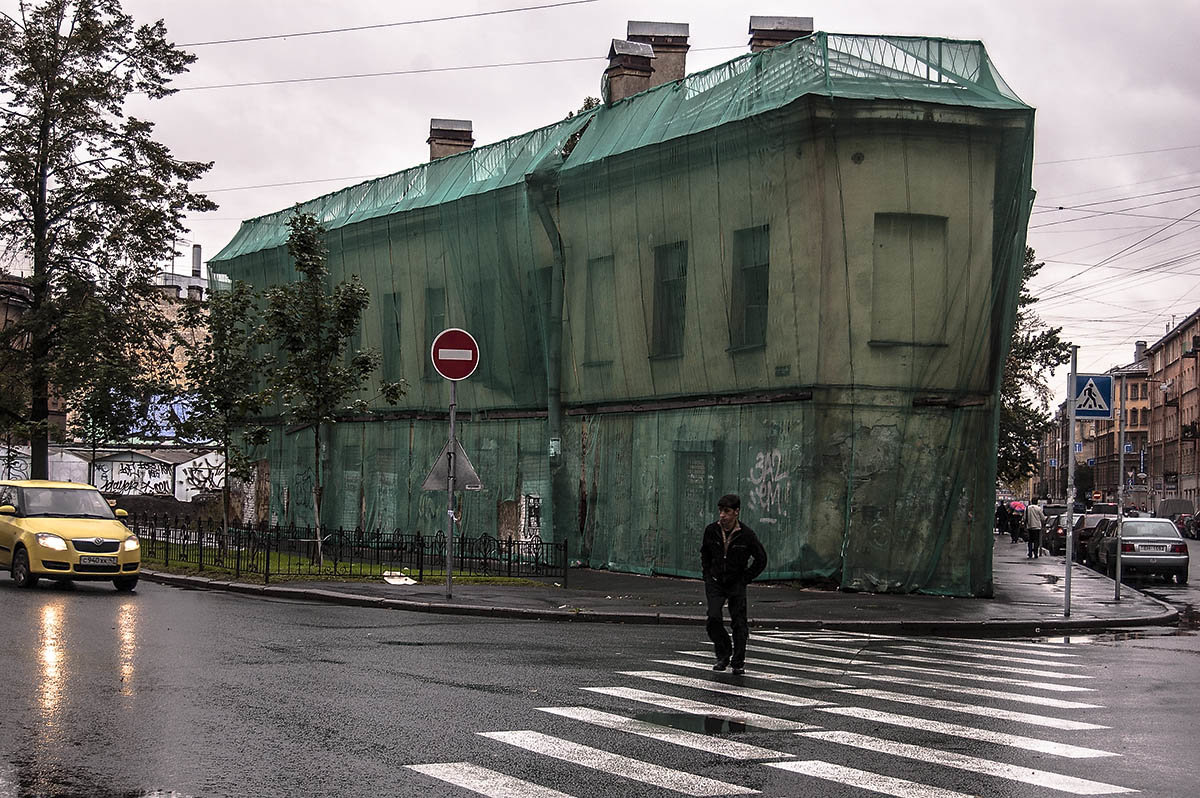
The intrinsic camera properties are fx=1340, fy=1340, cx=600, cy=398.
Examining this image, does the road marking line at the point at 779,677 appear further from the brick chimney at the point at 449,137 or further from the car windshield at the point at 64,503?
the brick chimney at the point at 449,137

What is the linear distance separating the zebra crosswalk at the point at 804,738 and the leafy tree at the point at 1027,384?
38.9 meters

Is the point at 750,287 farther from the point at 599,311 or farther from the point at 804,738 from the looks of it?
the point at 804,738

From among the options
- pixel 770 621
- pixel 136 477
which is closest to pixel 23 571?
pixel 770 621

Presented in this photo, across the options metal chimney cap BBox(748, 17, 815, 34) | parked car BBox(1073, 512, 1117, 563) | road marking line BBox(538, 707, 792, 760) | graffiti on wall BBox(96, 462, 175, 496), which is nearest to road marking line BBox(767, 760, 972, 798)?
road marking line BBox(538, 707, 792, 760)

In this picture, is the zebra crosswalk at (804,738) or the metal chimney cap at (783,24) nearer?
the zebra crosswalk at (804,738)

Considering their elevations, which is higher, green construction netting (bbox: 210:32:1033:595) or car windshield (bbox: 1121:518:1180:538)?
green construction netting (bbox: 210:32:1033:595)

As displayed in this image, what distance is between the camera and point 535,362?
1163 inches

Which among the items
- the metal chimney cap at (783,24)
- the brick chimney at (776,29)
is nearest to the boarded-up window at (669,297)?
the brick chimney at (776,29)

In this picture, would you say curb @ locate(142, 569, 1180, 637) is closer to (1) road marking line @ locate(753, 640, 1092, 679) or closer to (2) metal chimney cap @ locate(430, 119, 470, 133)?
(1) road marking line @ locate(753, 640, 1092, 679)

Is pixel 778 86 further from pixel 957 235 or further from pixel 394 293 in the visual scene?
pixel 394 293

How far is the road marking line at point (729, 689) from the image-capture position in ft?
33.6

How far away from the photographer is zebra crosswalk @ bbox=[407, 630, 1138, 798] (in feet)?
23.3

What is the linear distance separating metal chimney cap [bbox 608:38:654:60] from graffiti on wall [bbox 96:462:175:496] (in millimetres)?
33358

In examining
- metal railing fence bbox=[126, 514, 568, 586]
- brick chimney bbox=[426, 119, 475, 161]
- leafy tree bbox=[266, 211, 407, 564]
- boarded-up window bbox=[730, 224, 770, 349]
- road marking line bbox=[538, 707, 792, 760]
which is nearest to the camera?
road marking line bbox=[538, 707, 792, 760]
